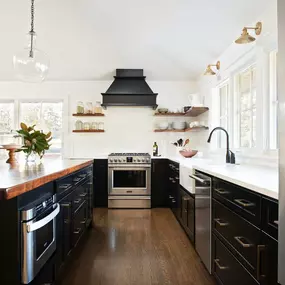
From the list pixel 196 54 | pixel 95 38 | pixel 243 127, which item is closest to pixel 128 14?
pixel 95 38

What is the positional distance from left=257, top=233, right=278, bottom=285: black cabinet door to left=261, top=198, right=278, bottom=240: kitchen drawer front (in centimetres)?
3

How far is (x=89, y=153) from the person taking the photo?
517 centimetres

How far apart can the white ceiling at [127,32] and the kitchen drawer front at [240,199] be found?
1.88 metres

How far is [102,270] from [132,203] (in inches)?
90.6

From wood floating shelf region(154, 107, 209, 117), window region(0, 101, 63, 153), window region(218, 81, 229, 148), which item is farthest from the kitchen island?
window region(0, 101, 63, 153)

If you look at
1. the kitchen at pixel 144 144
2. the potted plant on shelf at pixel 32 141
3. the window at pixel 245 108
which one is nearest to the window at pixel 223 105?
the kitchen at pixel 144 144

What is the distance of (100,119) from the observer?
5.19 m

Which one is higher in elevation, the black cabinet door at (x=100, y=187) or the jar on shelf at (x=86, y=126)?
the jar on shelf at (x=86, y=126)

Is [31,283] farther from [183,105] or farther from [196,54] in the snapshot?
[183,105]

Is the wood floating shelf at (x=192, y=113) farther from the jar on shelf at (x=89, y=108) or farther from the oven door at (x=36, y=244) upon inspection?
the oven door at (x=36, y=244)

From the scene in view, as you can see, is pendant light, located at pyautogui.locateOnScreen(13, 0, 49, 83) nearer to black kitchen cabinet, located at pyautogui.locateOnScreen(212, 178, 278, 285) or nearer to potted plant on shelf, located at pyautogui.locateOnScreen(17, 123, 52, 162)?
potted plant on shelf, located at pyautogui.locateOnScreen(17, 123, 52, 162)

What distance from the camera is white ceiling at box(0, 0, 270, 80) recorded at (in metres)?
2.99

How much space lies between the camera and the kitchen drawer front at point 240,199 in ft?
4.18

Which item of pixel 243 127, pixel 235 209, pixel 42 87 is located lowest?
pixel 235 209
